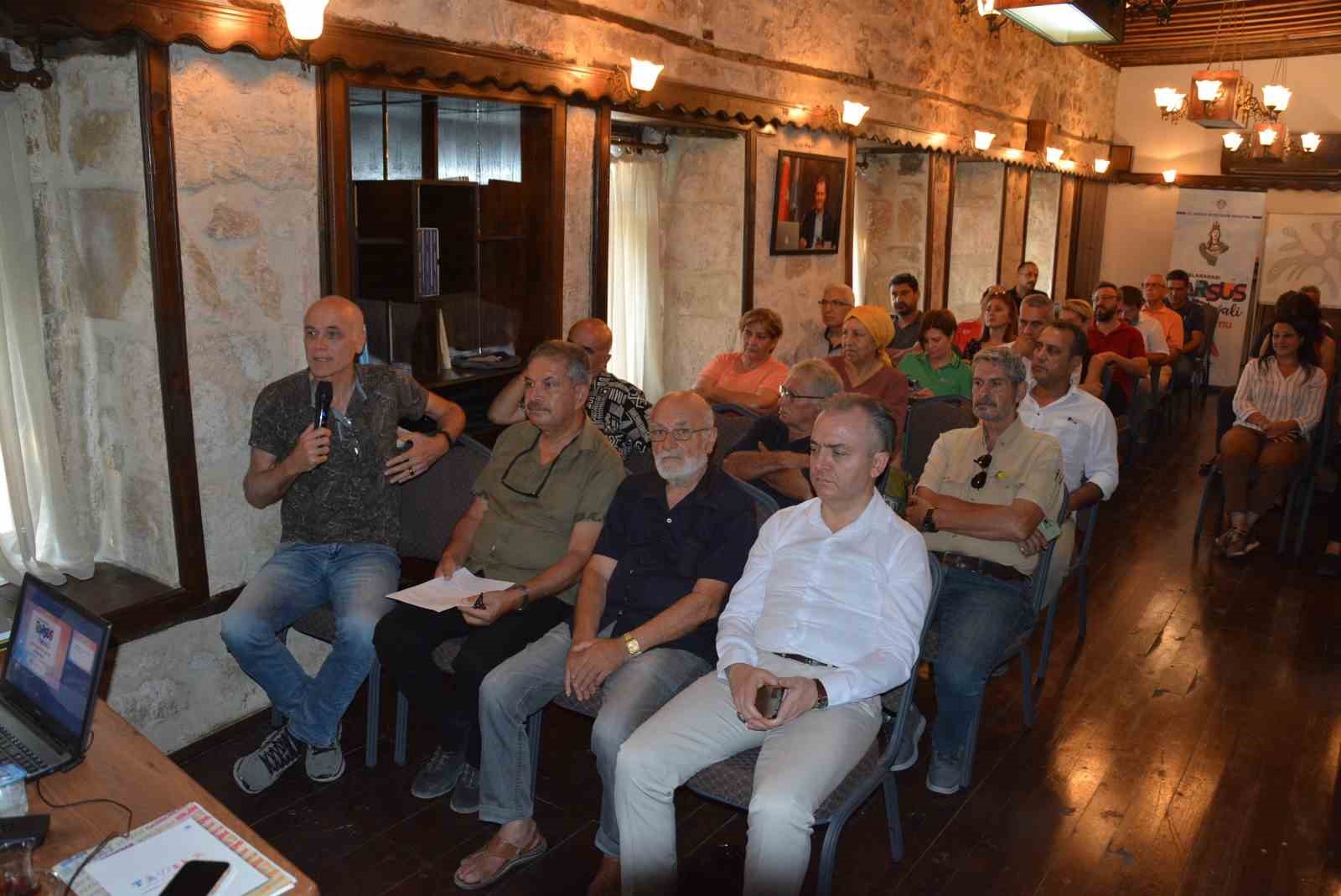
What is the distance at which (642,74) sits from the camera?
5066mm

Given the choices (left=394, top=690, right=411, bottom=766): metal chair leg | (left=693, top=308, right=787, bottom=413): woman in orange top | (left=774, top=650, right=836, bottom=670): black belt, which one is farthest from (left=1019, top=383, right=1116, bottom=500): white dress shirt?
(left=394, top=690, right=411, bottom=766): metal chair leg

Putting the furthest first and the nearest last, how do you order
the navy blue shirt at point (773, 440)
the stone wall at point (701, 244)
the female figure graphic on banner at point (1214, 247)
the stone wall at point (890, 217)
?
the female figure graphic on banner at point (1214, 247)
the stone wall at point (890, 217)
the stone wall at point (701, 244)
the navy blue shirt at point (773, 440)

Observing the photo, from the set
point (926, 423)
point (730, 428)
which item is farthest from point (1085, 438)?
point (730, 428)

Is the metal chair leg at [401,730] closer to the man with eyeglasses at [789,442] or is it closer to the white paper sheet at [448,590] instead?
the white paper sheet at [448,590]

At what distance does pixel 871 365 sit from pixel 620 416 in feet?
4.11

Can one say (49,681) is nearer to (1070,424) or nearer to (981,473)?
(981,473)

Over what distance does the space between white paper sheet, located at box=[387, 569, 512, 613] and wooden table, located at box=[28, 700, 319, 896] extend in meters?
1.05

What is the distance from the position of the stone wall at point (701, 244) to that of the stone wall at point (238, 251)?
318 cm

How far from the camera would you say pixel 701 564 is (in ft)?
10.1

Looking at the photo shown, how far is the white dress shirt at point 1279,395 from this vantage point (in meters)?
5.85

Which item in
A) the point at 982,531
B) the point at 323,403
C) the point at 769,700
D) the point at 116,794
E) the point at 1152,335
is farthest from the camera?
the point at 1152,335

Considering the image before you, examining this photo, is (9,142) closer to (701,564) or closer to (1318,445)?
(701,564)

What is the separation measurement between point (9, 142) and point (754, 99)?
3.90 metres

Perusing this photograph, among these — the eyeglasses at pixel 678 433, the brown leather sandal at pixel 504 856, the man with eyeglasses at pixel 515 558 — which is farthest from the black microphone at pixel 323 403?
the brown leather sandal at pixel 504 856
